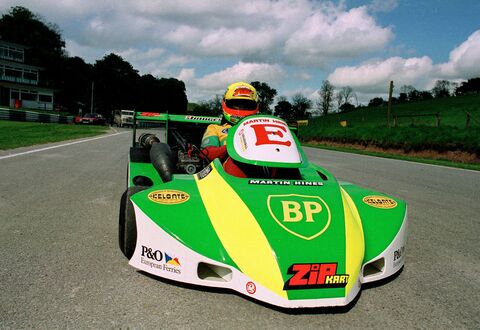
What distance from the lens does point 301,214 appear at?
2.70 m

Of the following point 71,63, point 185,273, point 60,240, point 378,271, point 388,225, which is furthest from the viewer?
point 71,63

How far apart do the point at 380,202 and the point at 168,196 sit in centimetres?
174

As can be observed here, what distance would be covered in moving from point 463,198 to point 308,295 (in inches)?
206

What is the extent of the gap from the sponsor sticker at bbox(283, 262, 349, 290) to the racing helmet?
3355 millimetres

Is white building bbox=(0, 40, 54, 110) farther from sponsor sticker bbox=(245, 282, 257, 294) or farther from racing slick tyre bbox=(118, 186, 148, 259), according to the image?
sponsor sticker bbox=(245, 282, 257, 294)

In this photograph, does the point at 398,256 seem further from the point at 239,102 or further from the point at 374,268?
the point at 239,102

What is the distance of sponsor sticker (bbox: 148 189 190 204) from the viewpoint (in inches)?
114

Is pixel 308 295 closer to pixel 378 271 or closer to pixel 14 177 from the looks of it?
pixel 378 271

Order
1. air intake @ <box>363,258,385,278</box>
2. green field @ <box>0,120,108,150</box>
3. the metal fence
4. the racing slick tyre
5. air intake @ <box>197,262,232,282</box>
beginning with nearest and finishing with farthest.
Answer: air intake @ <box>197,262,232,282</box>
air intake @ <box>363,258,385,278</box>
the racing slick tyre
green field @ <box>0,120,108,150</box>
the metal fence

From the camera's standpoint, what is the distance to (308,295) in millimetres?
2248

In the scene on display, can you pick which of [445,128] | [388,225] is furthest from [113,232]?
[445,128]

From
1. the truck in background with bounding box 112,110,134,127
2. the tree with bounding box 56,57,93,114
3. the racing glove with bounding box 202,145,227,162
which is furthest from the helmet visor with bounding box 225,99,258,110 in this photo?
the tree with bounding box 56,57,93,114

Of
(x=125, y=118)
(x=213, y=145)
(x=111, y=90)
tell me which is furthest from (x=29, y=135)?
(x=111, y=90)

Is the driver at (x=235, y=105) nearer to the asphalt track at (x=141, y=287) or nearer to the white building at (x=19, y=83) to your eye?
the asphalt track at (x=141, y=287)
